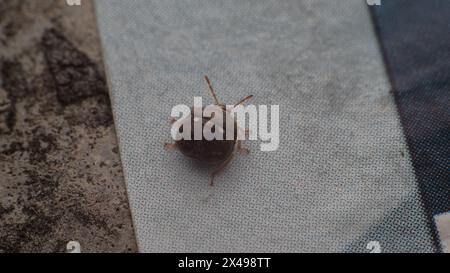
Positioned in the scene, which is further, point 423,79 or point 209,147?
point 423,79

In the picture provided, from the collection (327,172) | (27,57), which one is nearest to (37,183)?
(27,57)

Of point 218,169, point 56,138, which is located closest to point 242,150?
point 218,169

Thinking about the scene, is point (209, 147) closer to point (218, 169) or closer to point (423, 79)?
point (218, 169)

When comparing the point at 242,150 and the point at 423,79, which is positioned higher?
the point at 423,79

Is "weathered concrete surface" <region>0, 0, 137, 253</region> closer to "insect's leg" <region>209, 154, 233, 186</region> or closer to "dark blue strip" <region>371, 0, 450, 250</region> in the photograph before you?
"insect's leg" <region>209, 154, 233, 186</region>

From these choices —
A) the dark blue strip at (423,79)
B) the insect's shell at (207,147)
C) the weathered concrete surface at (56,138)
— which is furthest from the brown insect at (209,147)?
the dark blue strip at (423,79)

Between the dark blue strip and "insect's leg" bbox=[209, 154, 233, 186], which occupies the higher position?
the dark blue strip

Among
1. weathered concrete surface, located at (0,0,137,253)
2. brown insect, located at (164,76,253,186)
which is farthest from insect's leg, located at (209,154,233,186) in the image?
weathered concrete surface, located at (0,0,137,253)
